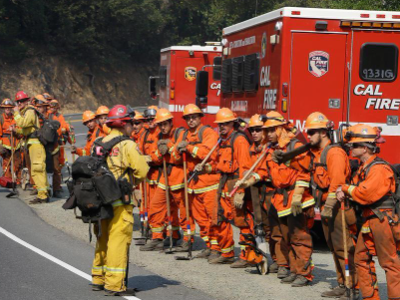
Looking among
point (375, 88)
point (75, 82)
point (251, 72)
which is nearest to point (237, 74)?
point (251, 72)

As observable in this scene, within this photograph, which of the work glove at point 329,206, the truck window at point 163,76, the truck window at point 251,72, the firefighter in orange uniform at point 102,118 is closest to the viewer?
the work glove at point 329,206

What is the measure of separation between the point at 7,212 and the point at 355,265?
Answer: 8.64 m

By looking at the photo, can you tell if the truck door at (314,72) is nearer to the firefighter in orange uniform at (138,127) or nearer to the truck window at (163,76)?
the firefighter in orange uniform at (138,127)

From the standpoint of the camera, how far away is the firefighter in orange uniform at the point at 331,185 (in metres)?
8.36

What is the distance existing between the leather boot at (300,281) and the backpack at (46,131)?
327 inches

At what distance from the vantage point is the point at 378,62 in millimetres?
11812

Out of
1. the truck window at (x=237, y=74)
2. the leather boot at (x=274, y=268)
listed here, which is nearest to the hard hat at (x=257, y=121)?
the leather boot at (x=274, y=268)

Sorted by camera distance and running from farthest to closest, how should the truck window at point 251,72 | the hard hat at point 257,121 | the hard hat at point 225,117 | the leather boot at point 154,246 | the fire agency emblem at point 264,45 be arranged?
the truck window at point 251,72
the fire agency emblem at point 264,45
the leather boot at point 154,246
the hard hat at point 225,117
the hard hat at point 257,121

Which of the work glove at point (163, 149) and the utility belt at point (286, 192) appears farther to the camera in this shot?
the work glove at point (163, 149)

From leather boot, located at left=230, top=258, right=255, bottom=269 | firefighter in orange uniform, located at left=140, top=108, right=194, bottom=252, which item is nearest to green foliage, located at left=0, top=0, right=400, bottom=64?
firefighter in orange uniform, located at left=140, top=108, right=194, bottom=252

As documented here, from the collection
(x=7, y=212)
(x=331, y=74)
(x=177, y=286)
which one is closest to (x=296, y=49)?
(x=331, y=74)

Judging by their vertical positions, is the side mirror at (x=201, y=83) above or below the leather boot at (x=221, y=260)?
above

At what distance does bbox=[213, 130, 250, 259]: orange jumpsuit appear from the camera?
1036 cm

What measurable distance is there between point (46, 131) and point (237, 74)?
14.2 ft
